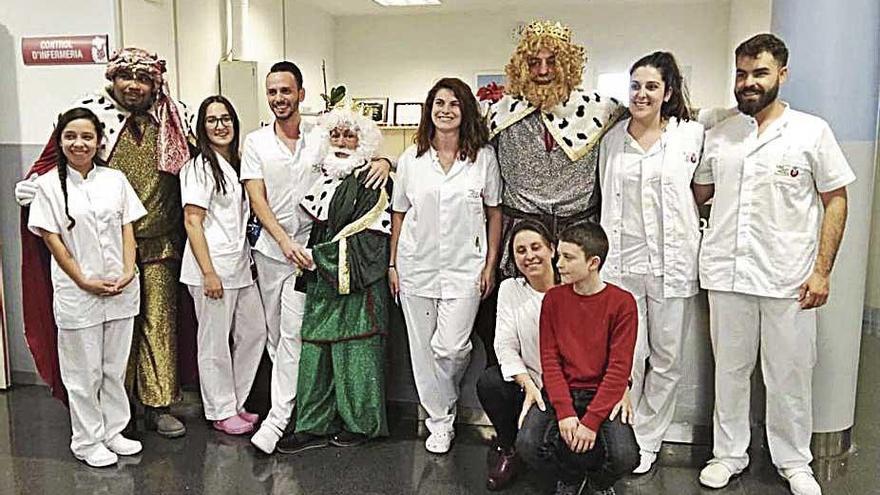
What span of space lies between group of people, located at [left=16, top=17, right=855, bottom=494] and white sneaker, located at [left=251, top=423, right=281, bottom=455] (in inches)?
0.7

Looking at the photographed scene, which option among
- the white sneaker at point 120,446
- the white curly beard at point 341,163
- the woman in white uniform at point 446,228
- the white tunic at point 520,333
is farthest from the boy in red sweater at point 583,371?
the white sneaker at point 120,446

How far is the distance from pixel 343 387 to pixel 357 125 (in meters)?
1.04

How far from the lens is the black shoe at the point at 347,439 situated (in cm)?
320

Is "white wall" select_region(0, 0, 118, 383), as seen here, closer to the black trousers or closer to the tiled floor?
the tiled floor

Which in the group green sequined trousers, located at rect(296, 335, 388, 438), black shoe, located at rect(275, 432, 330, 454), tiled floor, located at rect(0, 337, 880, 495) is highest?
green sequined trousers, located at rect(296, 335, 388, 438)

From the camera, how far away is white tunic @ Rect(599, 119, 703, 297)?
2.79 metres

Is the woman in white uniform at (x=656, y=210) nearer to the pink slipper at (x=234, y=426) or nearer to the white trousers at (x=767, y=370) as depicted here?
the white trousers at (x=767, y=370)

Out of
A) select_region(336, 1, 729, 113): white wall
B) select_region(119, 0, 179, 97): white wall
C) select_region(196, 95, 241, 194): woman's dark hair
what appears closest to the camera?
select_region(196, 95, 241, 194): woman's dark hair

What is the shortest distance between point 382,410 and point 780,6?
86.4 inches

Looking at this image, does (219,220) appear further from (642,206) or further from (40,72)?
(642,206)

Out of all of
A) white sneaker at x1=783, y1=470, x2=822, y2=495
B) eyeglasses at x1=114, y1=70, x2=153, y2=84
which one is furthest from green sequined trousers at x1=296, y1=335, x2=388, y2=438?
white sneaker at x1=783, y1=470, x2=822, y2=495

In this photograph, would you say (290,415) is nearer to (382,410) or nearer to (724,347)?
(382,410)

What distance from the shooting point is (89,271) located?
2.92 meters

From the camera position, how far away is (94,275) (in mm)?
2932
